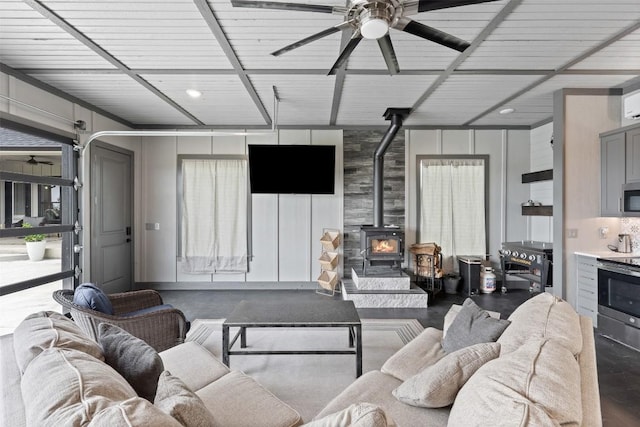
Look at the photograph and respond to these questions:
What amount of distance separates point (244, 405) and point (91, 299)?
172 cm

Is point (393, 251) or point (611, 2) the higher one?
point (611, 2)

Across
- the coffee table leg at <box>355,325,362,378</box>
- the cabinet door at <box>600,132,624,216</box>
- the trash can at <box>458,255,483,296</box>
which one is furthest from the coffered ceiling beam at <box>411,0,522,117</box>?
the trash can at <box>458,255,483,296</box>

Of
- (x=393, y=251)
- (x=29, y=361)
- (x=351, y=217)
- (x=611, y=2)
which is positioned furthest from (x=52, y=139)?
(x=611, y=2)

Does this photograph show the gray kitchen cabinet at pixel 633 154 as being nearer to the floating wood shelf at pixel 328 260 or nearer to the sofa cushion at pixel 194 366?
the floating wood shelf at pixel 328 260

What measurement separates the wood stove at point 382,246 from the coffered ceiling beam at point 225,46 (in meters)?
2.49

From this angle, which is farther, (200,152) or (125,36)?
(200,152)

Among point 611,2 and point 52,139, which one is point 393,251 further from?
point 52,139

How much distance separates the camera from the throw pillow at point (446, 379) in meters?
1.40

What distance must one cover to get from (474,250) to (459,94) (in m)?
2.74

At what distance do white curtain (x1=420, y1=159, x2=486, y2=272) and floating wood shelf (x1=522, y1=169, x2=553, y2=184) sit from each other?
0.67 metres

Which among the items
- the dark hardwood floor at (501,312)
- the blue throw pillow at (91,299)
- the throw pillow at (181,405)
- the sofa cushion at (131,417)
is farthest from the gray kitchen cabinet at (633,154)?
the blue throw pillow at (91,299)

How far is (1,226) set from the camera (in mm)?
3293

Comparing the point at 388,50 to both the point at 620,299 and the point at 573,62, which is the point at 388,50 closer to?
the point at 573,62

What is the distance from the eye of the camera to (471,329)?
6.36 feet
